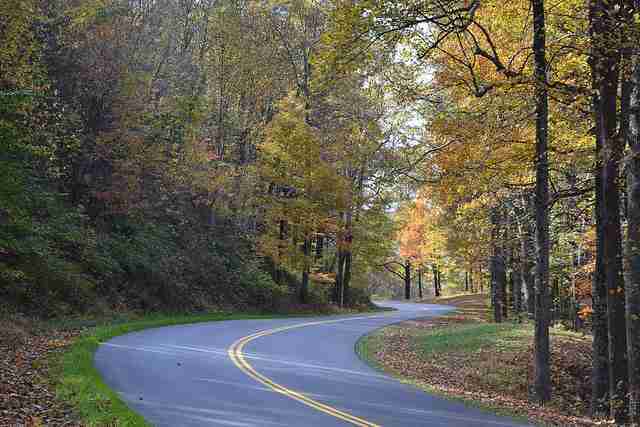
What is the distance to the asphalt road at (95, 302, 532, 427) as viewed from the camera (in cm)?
896

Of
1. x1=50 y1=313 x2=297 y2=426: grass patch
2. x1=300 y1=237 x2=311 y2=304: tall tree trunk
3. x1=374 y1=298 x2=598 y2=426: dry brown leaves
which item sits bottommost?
x1=374 y1=298 x2=598 y2=426: dry brown leaves

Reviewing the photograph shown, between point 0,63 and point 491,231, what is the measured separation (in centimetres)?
1866

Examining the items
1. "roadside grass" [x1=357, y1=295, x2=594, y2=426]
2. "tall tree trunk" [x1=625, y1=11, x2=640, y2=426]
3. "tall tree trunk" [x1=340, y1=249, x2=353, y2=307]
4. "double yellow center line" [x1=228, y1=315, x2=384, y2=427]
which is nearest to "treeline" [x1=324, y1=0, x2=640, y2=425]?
"tall tree trunk" [x1=625, y1=11, x2=640, y2=426]

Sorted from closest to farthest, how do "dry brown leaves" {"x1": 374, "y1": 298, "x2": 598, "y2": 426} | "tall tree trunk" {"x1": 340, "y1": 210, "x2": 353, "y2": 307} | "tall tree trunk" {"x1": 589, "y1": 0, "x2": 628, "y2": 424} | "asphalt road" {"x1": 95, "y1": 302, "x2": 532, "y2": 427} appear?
1. "asphalt road" {"x1": 95, "y1": 302, "x2": 532, "y2": 427}
2. "tall tree trunk" {"x1": 589, "y1": 0, "x2": 628, "y2": 424}
3. "dry brown leaves" {"x1": 374, "y1": 298, "x2": 598, "y2": 426}
4. "tall tree trunk" {"x1": 340, "y1": 210, "x2": 353, "y2": 307}

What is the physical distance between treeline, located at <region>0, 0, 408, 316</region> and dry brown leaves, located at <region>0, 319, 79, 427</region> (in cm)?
218

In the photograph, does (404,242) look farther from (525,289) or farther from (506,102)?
(506,102)

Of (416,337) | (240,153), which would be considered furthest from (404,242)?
(416,337)

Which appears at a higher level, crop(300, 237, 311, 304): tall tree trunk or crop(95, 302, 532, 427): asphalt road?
crop(300, 237, 311, 304): tall tree trunk

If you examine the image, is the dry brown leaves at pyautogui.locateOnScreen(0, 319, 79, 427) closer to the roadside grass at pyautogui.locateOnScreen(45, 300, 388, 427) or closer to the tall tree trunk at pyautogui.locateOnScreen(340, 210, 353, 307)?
the roadside grass at pyautogui.locateOnScreen(45, 300, 388, 427)

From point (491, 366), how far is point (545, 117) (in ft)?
25.3

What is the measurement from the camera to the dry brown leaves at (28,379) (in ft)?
28.2

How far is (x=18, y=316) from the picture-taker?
1606 cm

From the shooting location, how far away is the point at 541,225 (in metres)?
12.6

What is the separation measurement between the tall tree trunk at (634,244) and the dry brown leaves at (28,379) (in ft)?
28.2
